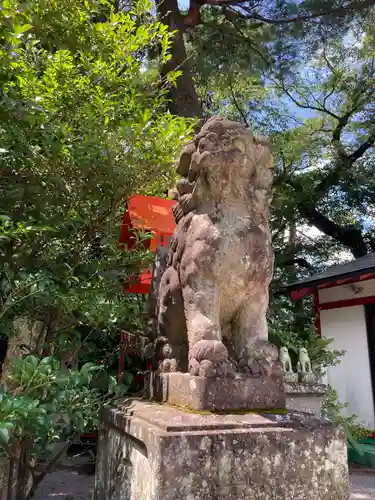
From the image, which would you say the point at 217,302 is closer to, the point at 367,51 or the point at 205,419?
the point at 205,419

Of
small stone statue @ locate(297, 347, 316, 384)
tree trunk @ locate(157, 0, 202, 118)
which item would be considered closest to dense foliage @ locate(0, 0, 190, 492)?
small stone statue @ locate(297, 347, 316, 384)

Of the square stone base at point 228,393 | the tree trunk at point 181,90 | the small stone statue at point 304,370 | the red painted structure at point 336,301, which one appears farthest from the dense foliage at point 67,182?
the red painted structure at point 336,301

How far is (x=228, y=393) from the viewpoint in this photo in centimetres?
186

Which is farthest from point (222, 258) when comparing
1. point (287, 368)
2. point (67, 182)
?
point (287, 368)

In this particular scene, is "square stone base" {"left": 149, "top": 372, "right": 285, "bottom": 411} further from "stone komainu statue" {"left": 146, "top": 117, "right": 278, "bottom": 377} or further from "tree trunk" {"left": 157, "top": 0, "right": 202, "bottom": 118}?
"tree trunk" {"left": 157, "top": 0, "right": 202, "bottom": 118}

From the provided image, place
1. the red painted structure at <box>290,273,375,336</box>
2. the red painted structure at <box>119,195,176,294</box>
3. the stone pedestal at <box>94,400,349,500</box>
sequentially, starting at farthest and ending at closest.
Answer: the red painted structure at <box>290,273,375,336</box> → the red painted structure at <box>119,195,176,294</box> → the stone pedestal at <box>94,400,349,500</box>

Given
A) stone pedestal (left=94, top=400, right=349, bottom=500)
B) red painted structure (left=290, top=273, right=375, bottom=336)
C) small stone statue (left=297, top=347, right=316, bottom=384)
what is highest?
red painted structure (left=290, top=273, right=375, bottom=336)

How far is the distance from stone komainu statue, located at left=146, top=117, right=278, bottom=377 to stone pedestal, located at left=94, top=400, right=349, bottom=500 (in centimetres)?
26

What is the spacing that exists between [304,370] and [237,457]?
171 inches

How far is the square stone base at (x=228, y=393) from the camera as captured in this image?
183 cm

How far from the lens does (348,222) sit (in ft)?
38.3

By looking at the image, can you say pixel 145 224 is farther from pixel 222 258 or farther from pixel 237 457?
pixel 237 457

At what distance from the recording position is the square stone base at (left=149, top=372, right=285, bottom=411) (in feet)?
5.99

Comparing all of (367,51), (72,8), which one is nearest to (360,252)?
(367,51)
